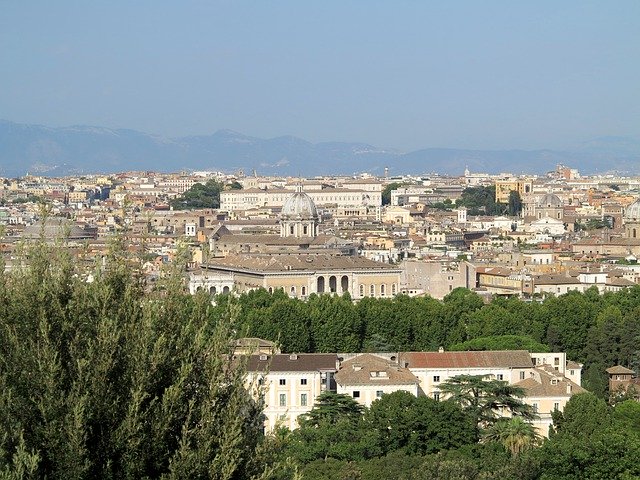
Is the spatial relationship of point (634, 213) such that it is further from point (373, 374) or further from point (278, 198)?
point (373, 374)

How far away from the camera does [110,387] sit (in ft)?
26.7

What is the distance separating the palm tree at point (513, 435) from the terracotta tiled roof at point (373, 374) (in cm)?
356

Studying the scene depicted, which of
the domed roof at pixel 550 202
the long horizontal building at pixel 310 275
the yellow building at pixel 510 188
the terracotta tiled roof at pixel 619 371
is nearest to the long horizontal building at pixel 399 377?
the terracotta tiled roof at pixel 619 371

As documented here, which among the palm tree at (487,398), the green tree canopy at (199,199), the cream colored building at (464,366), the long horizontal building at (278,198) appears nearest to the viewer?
the palm tree at (487,398)

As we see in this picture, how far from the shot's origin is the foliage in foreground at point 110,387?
802cm

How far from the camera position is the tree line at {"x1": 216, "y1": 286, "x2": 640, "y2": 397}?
115 feet

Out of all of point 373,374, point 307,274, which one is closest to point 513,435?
point 373,374

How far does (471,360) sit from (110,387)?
20.2m

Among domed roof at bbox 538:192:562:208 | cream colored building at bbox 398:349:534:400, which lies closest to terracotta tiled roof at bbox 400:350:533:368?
cream colored building at bbox 398:349:534:400

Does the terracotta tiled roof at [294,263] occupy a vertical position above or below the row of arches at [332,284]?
above

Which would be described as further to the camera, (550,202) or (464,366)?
(550,202)

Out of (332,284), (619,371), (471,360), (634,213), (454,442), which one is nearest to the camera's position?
(454,442)

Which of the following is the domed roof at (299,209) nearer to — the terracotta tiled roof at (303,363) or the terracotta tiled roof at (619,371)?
the terracotta tiled roof at (619,371)

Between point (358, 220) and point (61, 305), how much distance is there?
296 feet
